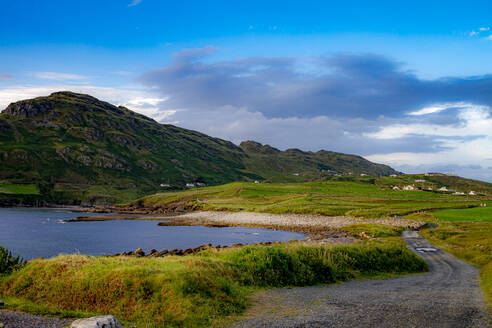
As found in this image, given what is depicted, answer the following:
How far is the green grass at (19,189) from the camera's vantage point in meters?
178

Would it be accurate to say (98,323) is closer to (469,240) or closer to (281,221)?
(469,240)

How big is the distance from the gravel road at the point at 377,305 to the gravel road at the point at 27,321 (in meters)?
7.44

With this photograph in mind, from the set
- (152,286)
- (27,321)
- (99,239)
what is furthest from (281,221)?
(27,321)

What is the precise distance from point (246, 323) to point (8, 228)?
93716 mm

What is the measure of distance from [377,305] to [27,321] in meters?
16.7

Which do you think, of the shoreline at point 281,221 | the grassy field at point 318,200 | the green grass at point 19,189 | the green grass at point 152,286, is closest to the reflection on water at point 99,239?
the shoreline at point 281,221

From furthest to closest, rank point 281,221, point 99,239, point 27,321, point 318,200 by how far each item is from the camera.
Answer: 1. point 318,200
2. point 281,221
3. point 99,239
4. point 27,321

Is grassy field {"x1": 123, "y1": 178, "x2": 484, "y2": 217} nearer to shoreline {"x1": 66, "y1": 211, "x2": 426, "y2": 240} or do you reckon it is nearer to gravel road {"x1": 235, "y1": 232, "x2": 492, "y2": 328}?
shoreline {"x1": 66, "y1": 211, "x2": 426, "y2": 240}

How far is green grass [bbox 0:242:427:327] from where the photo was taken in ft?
52.3

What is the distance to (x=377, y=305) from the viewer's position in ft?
62.3

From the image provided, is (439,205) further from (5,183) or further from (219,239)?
(5,183)

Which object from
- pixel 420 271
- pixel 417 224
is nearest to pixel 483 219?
pixel 417 224

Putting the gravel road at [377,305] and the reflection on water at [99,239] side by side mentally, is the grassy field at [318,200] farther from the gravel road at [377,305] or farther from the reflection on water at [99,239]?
the gravel road at [377,305]

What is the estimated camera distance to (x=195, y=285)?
17.9 m
